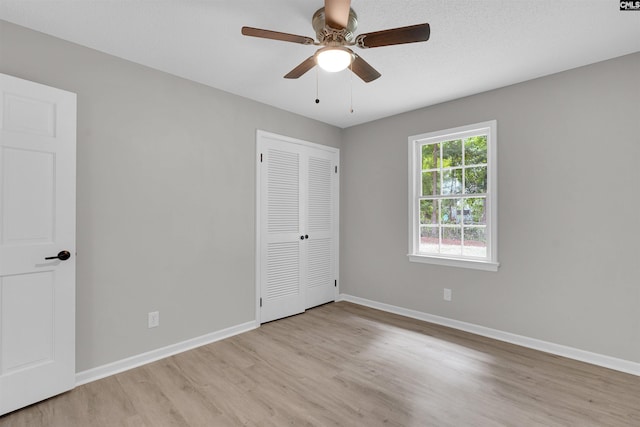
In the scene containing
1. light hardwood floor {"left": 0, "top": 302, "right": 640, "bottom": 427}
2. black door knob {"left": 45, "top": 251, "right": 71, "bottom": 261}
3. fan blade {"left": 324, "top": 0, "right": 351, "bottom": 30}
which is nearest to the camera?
fan blade {"left": 324, "top": 0, "right": 351, "bottom": 30}

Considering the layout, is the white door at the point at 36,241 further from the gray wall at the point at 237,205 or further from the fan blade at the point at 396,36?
the fan blade at the point at 396,36

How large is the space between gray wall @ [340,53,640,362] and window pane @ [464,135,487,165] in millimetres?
196

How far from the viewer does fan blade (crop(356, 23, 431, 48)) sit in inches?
62.3

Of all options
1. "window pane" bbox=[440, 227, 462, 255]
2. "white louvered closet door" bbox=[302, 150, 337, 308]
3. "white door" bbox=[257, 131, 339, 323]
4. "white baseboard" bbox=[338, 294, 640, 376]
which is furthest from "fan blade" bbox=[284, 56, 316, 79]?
"white baseboard" bbox=[338, 294, 640, 376]

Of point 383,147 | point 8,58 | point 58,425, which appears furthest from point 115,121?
point 383,147

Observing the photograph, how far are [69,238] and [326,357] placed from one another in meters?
2.24

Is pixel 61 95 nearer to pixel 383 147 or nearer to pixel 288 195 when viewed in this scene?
pixel 288 195

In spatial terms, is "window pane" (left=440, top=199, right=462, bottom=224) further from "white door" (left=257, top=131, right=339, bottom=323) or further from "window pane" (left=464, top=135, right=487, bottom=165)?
"white door" (left=257, top=131, right=339, bottom=323)

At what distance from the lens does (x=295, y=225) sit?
3.93 meters

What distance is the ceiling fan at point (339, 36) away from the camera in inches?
61.8

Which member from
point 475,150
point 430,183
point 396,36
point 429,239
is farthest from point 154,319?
point 475,150

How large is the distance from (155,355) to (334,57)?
9.30 feet

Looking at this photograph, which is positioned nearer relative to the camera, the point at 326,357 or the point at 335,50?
the point at 335,50

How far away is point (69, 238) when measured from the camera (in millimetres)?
2199
